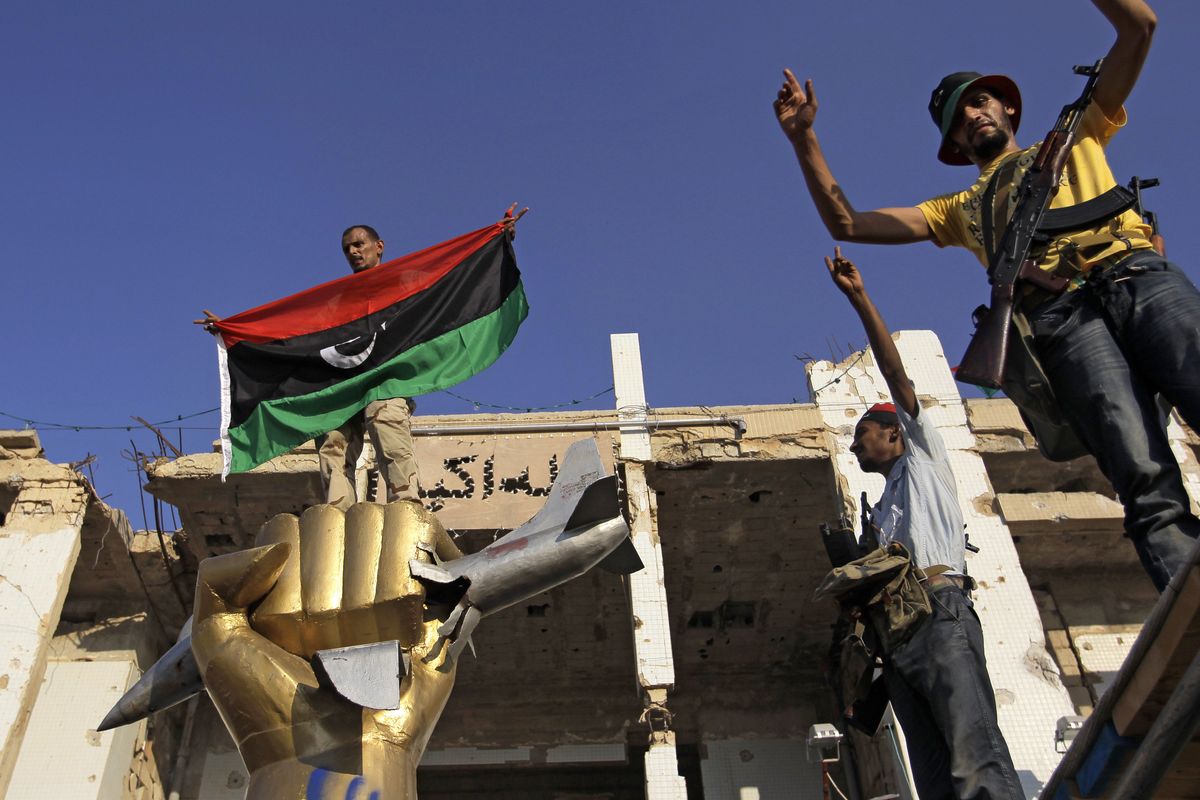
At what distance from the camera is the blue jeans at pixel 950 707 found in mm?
3533

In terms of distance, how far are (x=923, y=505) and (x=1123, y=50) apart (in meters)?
1.76

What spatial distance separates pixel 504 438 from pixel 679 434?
1.86 metres

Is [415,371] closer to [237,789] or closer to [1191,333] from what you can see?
[1191,333]

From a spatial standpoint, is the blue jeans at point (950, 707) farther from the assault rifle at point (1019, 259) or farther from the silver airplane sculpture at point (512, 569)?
the silver airplane sculpture at point (512, 569)

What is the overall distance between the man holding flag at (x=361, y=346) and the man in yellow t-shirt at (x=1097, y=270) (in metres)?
3.53

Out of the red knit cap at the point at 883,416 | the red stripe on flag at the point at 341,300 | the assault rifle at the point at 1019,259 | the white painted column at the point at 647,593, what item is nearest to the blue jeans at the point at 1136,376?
the assault rifle at the point at 1019,259

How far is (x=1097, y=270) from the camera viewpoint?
3555 millimetres

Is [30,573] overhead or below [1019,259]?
overhead

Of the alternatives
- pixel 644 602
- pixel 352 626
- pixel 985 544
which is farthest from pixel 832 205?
pixel 985 544

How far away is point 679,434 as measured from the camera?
11.9 meters

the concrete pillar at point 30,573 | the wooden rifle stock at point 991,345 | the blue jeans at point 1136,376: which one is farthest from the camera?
the concrete pillar at point 30,573

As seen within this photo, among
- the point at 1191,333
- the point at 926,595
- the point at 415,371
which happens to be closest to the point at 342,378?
the point at 415,371

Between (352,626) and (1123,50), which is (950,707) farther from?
(1123,50)

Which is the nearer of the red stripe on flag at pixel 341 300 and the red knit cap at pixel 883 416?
the red knit cap at pixel 883 416
